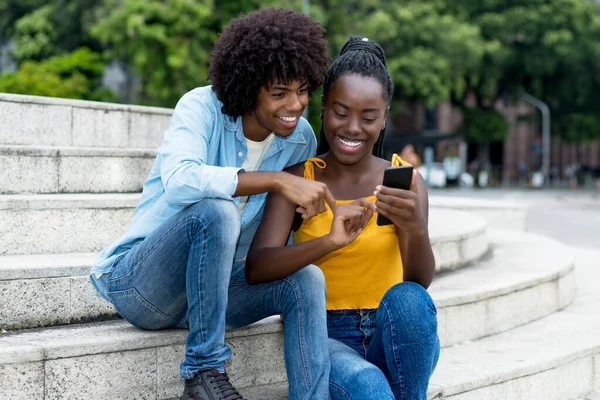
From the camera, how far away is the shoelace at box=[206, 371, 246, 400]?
2732mm

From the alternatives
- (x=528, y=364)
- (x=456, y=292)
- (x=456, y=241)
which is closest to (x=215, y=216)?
(x=528, y=364)

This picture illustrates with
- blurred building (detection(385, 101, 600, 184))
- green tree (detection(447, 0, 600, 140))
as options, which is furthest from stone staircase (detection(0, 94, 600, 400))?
blurred building (detection(385, 101, 600, 184))

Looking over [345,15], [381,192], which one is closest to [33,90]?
[381,192]

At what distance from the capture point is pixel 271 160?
3232 millimetres

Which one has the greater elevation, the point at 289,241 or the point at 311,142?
the point at 311,142

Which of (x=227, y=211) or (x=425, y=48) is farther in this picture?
(x=425, y=48)

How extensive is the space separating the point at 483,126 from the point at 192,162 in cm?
3314

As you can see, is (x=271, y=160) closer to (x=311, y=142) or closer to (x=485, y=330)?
(x=311, y=142)

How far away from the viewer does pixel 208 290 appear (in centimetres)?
273

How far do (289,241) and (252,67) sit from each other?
72 cm

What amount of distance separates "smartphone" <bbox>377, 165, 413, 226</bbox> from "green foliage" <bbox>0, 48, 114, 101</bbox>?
9.84 meters

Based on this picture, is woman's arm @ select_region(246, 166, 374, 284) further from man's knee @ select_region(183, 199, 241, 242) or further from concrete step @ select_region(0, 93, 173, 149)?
concrete step @ select_region(0, 93, 173, 149)

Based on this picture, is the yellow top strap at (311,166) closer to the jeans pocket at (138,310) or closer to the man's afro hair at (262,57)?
the man's afro hair at (262,57)

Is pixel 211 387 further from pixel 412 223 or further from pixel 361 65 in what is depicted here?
pixel 361 65
